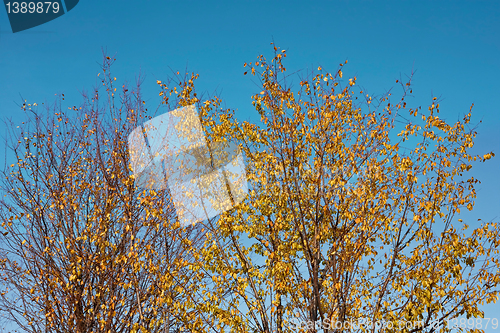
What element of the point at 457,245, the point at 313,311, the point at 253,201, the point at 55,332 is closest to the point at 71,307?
the point at 55,332

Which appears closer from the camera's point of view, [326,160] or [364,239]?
[364,239]

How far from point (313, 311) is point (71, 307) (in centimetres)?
620

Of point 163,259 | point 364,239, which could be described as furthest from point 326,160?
point 163,259

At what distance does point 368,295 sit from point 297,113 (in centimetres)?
440

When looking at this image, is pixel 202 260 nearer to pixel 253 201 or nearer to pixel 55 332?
pixel 253 201

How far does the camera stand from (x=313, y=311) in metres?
7.79

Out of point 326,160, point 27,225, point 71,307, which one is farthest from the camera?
point 27,225

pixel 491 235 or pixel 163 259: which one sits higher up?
pixel 163 259

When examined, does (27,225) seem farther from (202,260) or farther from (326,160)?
(326,160)

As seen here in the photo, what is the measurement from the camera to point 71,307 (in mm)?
9438

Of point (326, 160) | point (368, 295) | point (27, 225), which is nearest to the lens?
point (368, 295)

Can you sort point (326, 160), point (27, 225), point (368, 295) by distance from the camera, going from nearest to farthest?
1. point (368, 295)
2. point (326, 160)
3. point (27, 225)

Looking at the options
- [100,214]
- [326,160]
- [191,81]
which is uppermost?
[191,81]

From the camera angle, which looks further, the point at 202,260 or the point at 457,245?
the point at 202,260
